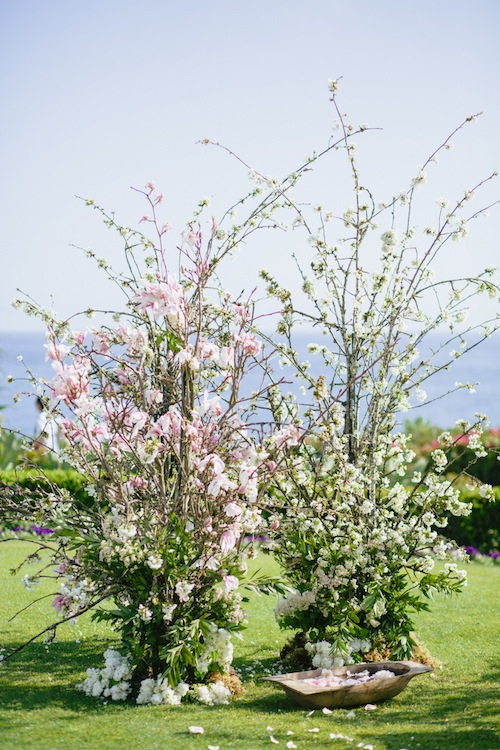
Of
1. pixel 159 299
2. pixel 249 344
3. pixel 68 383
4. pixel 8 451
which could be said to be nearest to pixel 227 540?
pixel 249 344

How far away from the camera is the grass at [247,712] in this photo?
4168mm

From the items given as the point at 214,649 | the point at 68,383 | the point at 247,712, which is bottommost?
the point at 247,712

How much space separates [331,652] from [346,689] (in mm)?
560

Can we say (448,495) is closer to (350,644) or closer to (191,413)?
(350,644)

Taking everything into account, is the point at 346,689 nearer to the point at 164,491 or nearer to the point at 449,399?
the point at 164,491

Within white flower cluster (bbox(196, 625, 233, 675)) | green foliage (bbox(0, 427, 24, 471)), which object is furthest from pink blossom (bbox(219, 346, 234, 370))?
green foliage (bbox(0, 427, 24, 471))

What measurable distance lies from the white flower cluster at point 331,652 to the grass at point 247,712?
0.35m

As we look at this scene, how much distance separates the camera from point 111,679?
16.1 ft

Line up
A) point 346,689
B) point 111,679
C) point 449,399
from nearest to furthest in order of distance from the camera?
point 346,689 → point 111,679 → point 449,399

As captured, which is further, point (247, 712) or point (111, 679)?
point (111, 679)

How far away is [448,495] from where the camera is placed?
5594 millimetres

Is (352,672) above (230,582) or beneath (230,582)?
beneath

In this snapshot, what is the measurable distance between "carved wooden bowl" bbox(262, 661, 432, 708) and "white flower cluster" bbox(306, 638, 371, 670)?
0.17 m

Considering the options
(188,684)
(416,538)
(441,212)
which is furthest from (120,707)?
(441,212)
